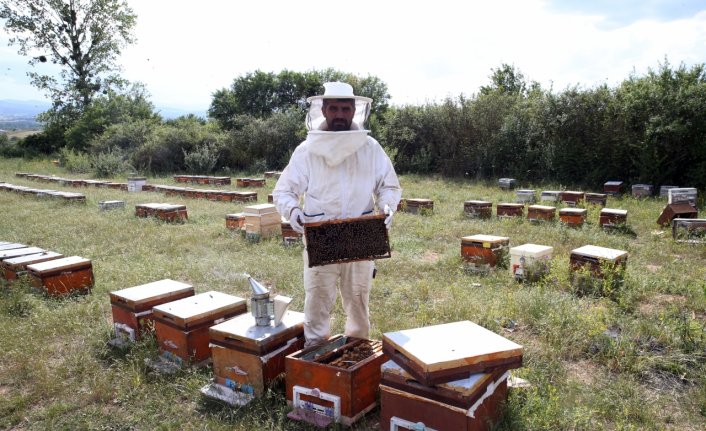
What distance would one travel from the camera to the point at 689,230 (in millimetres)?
7391

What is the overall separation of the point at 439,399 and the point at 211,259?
16.6 ft

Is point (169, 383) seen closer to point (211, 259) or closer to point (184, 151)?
point (211, 259)

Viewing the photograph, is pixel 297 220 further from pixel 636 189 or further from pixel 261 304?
pixel 636 189

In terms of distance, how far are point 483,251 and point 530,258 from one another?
705 millimetres

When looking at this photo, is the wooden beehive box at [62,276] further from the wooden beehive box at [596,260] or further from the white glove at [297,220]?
the wooden beehive box at [596,260]

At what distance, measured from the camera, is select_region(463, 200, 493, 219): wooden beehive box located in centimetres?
946

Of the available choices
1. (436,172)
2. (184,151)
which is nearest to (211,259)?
(436,172)

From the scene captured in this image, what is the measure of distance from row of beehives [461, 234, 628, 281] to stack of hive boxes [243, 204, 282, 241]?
348 centimetres

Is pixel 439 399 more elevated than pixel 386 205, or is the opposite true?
pixel 386 205

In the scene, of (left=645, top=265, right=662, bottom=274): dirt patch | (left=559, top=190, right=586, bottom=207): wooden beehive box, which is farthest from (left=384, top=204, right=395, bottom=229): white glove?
(left=559, top=190, right=586, bottom=207): wooden beehive box

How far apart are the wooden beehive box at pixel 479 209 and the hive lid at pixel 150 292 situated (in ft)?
21.8

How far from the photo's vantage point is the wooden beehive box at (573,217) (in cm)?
837

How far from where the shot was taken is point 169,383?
344 cm

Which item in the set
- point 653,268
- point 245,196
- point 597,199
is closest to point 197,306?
point 653,268
